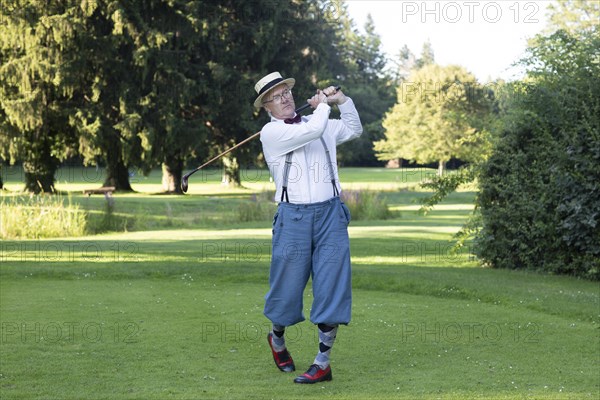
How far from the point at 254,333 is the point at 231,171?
36.7 metres

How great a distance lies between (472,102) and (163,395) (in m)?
41.4

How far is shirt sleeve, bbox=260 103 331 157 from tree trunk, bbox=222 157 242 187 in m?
33.7

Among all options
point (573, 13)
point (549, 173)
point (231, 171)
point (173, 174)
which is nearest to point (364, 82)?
point (573, 13)

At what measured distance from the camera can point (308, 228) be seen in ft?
A: 19.1

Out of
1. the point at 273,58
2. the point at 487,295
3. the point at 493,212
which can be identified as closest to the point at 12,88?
the point at 273,58

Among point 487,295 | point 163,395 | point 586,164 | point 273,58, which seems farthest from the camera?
point 273,58

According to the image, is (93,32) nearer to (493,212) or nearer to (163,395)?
(493,212)

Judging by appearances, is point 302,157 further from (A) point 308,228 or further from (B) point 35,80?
(B) point 35,80

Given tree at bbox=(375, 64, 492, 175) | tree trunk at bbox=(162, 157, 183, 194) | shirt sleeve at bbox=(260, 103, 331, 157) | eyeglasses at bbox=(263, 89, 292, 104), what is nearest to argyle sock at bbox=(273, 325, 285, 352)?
shirt sleeve at bbox=(260, 103, 331, 157)

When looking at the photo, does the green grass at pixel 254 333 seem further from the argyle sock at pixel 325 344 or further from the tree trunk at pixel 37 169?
the tree trunk at pixel 37 169

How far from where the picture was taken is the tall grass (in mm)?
18625

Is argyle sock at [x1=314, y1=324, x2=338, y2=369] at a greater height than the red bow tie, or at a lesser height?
lesser

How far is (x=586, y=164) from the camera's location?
11281 mm

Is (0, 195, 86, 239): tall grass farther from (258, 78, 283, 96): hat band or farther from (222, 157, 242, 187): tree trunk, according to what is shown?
(222, 157, 242, 187): tree trunk
